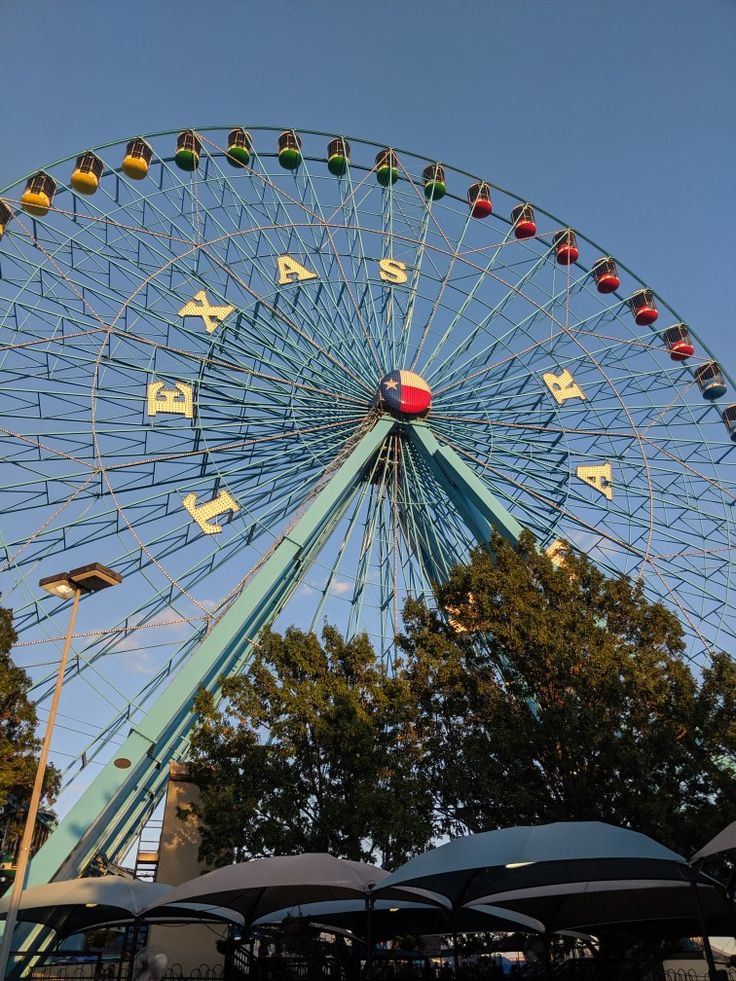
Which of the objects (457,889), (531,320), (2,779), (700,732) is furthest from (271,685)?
(531,320)

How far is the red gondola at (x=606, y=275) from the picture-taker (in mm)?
23156

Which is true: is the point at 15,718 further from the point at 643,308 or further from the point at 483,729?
the point at 643,308

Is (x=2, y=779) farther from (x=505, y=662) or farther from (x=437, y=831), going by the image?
(x=505, y=662)

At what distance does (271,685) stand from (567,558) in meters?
6.03

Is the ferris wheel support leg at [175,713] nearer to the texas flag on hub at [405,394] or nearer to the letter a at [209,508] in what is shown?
the texas flag on hub at [405,394]

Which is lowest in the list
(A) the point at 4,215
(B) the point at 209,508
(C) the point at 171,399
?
(B) the point at 209,508

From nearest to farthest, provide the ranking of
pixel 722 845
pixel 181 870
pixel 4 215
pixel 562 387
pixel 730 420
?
pixel 722 845 < pixel 181 870 < pixel 4 215 < pixel 562 387 < pixel 730 420

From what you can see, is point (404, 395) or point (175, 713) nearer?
point (175, 713)

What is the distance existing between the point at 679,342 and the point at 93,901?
2134 centimetres

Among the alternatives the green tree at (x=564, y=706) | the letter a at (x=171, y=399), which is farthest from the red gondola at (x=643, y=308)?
the letter a at (x=171, y=399)

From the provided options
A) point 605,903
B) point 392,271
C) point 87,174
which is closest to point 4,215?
point 87,174

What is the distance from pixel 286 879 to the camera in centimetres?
870

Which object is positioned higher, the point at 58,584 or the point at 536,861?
the point at 58,584

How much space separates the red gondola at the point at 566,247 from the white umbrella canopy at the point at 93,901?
19403mm
